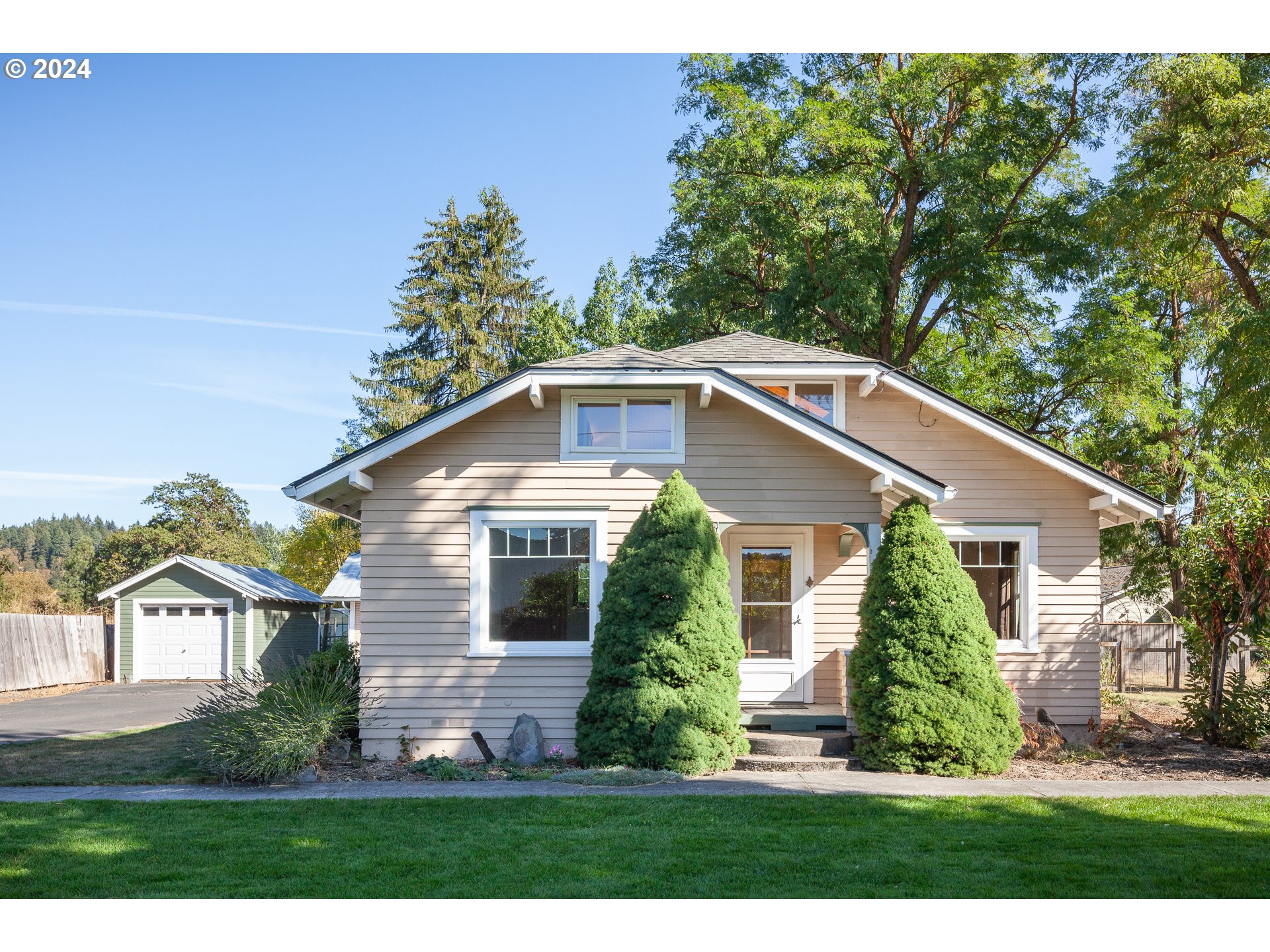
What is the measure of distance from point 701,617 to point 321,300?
13.9 metres

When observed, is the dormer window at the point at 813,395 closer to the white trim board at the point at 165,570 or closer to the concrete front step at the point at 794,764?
the concrete front step at the point at 794,764

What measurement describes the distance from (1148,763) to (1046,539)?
2.99 metres

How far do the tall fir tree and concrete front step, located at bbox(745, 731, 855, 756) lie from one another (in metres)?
24.9

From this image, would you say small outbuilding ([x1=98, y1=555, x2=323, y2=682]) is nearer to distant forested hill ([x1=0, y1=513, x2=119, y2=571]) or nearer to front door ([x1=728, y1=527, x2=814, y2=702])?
front door ([x1=728, y1=527, x2=814, y2=702])

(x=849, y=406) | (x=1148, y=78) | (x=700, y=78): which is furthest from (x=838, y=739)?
(x=700, y=78)

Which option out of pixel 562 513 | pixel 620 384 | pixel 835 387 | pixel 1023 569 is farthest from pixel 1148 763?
pixel 620 384

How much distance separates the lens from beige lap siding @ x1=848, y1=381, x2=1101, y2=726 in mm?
12211

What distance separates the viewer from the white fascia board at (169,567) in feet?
85.0

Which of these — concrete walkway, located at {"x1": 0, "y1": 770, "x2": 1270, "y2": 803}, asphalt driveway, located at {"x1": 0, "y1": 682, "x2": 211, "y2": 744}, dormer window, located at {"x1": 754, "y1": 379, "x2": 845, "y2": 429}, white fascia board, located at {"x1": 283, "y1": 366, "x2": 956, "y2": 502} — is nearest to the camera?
concrete walkway, located at {"x1": 0, "y1": 770, "x2": 1270, "y2": 803}

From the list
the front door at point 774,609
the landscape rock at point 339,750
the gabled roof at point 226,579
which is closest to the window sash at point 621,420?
the front door at point 774,609

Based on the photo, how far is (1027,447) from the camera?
476 inches

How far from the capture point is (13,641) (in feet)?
75.4

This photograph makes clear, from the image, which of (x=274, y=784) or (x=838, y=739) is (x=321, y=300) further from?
(x=838, y=739)

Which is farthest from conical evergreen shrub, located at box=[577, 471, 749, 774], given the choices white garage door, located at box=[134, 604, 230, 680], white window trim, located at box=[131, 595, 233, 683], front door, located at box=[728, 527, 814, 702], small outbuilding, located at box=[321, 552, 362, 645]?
white garage door, located at box=[134, 604, 230, 680]
